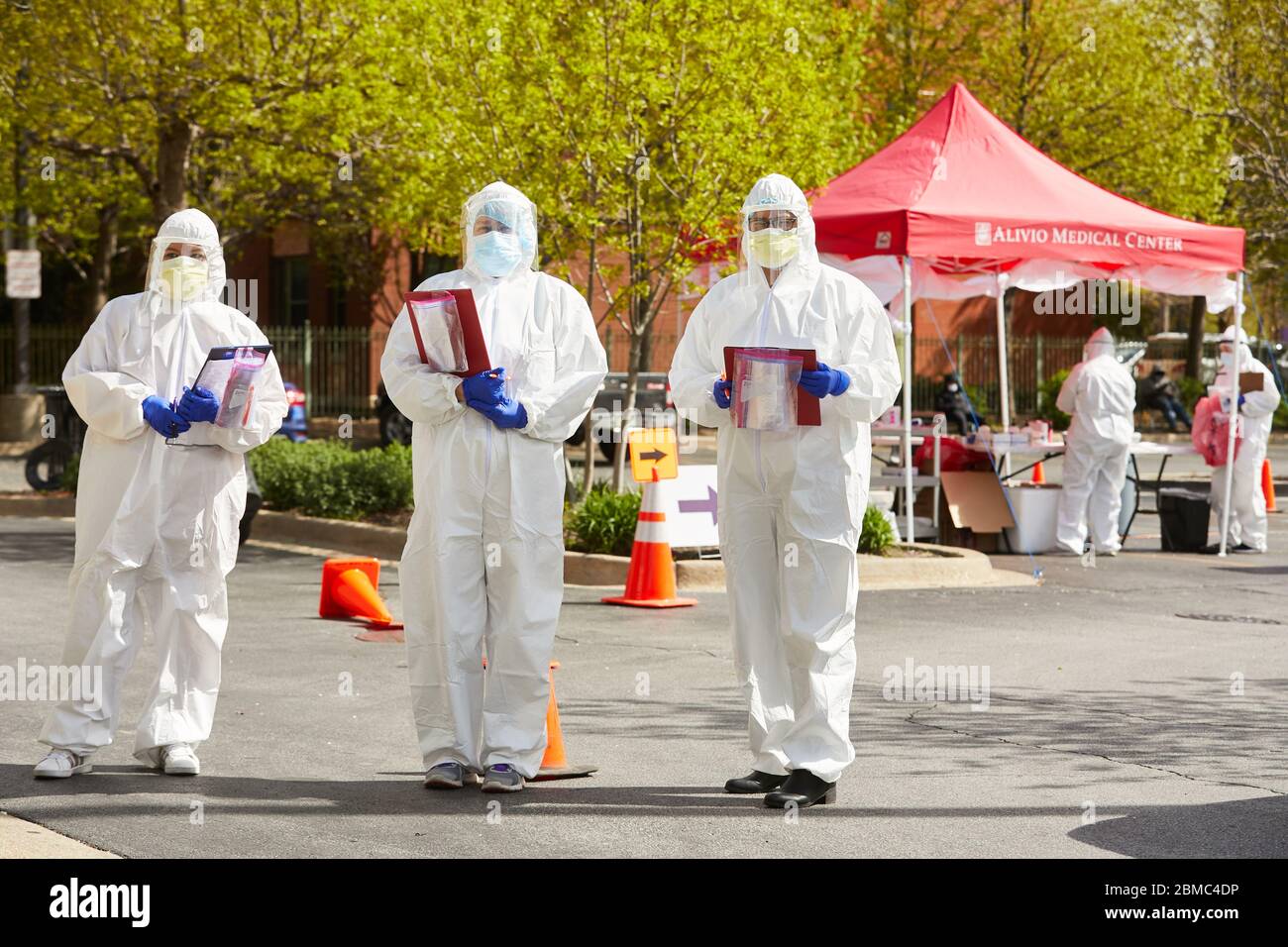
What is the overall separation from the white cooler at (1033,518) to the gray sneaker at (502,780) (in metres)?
9.78

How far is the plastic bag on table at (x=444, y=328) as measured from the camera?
6559 mm

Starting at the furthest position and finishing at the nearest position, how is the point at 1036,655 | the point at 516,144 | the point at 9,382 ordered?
Result: the point at 9,382 < the point at 516,144 < the point at 1036,655

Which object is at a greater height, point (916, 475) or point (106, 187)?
point (106, 187)

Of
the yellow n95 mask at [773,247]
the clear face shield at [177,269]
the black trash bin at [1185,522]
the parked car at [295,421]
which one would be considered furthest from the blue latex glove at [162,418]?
the parked car at [295,421]

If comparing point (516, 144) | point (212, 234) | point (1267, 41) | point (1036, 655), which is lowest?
point (1036, 655)

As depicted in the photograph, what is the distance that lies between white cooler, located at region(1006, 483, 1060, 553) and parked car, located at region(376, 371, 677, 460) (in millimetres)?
6541

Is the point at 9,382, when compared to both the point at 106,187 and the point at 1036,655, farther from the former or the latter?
the point at 1036,655

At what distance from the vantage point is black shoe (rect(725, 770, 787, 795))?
6.56 m

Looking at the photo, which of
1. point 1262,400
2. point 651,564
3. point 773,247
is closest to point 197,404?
point 773,247

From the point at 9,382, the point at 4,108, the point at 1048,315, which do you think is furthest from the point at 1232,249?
the point at 1048,315

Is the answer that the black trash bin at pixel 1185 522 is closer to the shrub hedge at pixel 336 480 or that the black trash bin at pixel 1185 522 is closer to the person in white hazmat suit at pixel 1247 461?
the person in white hazmat suit at pixel 1247 461

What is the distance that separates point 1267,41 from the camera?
88.2ft

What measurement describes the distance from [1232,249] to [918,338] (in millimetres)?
24985

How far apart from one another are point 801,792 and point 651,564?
570 cm
